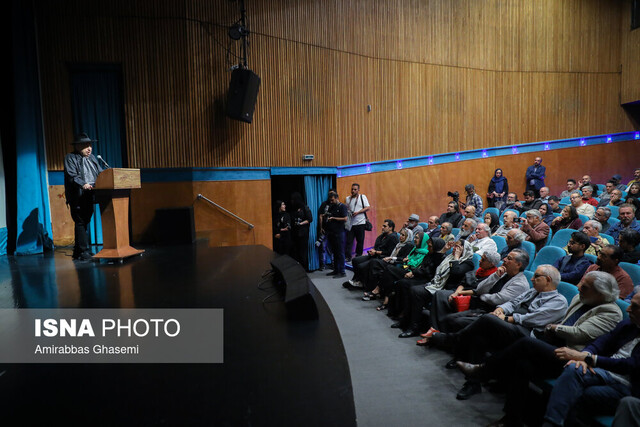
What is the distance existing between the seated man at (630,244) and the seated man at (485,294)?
30.0 inches

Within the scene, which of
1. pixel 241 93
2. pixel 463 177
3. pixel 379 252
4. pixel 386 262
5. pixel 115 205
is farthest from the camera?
pixel 463 177

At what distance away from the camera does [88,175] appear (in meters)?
3.48

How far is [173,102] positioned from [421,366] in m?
4.05

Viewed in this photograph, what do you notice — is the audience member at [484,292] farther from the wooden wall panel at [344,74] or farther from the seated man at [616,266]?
the wooden wall panel at [344,74]

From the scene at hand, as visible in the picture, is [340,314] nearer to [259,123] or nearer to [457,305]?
[457,305]

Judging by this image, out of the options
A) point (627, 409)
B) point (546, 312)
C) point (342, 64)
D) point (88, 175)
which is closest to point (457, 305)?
point (546, 312)

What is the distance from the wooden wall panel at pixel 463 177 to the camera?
23.2ft

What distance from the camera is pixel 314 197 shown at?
650cm

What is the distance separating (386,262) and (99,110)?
3.70 m

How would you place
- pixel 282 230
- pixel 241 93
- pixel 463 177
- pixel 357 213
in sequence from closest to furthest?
pixel 241 93, pixel 282 230, pixel 357 213, pixel 463 177

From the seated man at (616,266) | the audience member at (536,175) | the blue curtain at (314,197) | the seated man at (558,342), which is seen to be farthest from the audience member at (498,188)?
the seated man at (558,342)

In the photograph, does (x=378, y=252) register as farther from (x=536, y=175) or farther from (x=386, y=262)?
(x=536, y=175)

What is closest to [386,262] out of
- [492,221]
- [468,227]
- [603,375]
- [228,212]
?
[468,227]

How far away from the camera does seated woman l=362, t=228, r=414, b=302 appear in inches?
183
